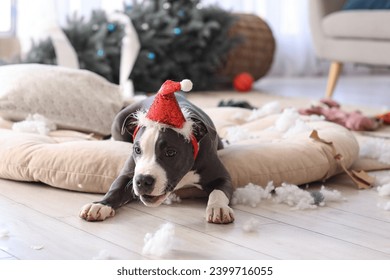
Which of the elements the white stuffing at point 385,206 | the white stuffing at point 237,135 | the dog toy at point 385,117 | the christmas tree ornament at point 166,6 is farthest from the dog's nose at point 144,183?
the christmas tree ornament at point 166,6

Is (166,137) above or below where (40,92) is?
above

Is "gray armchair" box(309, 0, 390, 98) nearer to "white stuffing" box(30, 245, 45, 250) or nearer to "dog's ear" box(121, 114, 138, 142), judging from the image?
"dog's ear" box(121, 114, 138, 142)

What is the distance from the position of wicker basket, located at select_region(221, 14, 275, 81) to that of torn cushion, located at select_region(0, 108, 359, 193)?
2688 millimetres

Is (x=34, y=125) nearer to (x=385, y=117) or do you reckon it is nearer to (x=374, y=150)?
(x=374, y=150)

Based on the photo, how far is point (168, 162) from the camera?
1.69 metres

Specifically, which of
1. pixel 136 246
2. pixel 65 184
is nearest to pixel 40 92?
pixel 65 184

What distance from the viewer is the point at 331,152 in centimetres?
223

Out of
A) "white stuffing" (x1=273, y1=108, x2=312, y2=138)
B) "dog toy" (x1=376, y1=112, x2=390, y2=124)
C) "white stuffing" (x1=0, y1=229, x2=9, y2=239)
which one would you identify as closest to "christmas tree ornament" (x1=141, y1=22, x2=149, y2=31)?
"dog toy" (x1=376, y1=112, x2=390, y2=124)

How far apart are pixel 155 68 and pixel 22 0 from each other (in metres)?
A: 1.02

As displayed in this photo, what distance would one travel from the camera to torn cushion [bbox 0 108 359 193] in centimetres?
199

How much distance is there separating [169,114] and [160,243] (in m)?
0.34

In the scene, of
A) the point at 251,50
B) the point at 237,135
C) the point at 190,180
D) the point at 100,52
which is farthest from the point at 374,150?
the point at 251,50

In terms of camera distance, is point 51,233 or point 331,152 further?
point 331,152
